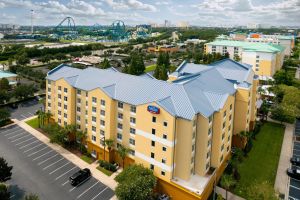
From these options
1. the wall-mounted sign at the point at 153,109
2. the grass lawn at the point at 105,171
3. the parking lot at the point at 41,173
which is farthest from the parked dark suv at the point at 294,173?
the grass lawn at the point at 105,171

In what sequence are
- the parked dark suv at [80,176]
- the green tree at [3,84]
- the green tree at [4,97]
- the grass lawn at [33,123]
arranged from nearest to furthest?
the parked dark suv at [80,176] → the grass lawn at [33,123] → the green tree at [4,97] → the green tree at [3,84]

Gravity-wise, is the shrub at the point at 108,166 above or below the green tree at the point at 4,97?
below

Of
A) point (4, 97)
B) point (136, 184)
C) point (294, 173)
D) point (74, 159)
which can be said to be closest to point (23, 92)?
point (4, 97)

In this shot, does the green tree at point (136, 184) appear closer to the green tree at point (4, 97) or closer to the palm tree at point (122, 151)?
the palm tree at point (122, 151)

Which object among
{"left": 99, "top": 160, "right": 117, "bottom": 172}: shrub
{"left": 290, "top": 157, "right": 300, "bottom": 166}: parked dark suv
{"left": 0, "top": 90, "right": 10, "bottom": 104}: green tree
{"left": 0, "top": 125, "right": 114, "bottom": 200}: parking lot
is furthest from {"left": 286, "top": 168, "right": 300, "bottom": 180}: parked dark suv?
{"left": 0, "top": 90, "right": 10, "bottom": 104}: green tree

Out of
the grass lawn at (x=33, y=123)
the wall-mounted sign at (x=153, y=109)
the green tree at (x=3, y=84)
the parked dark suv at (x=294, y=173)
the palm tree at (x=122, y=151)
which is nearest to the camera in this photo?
the wall-mounted sign at (x=153, y=109)

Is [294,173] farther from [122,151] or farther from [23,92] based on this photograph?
[23,92]

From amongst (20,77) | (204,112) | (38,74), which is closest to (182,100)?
(204,112)
